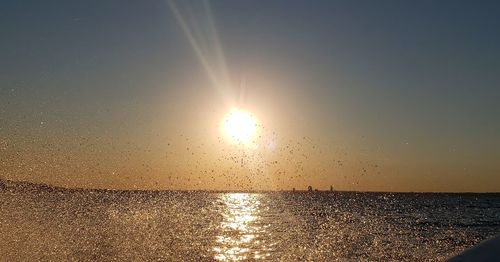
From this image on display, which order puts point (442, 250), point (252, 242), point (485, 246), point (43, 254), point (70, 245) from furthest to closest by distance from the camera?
1. point (252, 242)
2. point (442, 250)
3. point (70, 245)
4. point (43, 254)
5. point (485, 246)

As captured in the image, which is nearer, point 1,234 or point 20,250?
point 20,250

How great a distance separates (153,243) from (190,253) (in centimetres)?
427

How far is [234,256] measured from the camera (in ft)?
80.9

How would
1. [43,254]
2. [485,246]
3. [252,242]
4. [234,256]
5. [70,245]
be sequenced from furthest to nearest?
[252,242] → [70,245] → [234,256] → [43,254] → [485,246]

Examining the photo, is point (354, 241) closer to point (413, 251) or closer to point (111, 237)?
point (413, 251)

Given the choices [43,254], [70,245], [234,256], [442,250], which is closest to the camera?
[43,254]

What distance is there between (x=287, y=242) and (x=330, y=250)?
457cm

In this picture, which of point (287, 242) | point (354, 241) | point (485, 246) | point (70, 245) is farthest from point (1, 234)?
point (485, 246)

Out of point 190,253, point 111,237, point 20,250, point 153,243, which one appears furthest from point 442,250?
point 20,250

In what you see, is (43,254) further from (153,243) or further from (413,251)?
(413,251)

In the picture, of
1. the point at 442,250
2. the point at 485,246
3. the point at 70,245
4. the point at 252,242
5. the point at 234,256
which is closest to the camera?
the point at 485,246

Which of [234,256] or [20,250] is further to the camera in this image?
[234,256]

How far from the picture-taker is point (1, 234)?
2769 cm

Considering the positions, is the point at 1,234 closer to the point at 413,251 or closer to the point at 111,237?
the point at 111,237
